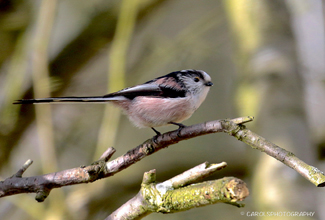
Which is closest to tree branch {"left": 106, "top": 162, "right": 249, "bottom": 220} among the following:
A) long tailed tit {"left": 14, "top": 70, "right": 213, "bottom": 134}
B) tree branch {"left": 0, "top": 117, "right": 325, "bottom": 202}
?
tree branch {"left": 0, "top": 117, "right": 325, "bottom": 202}

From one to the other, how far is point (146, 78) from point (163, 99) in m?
1.79

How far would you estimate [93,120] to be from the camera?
389 cm

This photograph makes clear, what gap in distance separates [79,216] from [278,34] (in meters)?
3.00

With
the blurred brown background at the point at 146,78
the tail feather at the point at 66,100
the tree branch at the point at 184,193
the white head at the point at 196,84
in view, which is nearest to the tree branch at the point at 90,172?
the tree branch at the point at 184,193

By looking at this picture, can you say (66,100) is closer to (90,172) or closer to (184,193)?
(90,172)

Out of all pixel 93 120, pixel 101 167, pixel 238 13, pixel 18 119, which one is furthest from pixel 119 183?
pixel 238 13

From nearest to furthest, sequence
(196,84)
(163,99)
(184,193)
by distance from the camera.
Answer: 1. (184,193)
2. (163,99)
3. (196,84)

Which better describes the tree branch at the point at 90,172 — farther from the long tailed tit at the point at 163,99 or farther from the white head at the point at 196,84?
the white head at the point at 196,84

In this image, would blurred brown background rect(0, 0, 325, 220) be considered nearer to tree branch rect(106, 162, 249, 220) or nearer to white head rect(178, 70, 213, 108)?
white head rect(178, 70, 213, 108)

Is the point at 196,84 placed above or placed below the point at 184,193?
above

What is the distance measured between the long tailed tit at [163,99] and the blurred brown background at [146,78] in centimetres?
109

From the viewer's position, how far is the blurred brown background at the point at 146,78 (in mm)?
2949

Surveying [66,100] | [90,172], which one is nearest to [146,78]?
[66,100]

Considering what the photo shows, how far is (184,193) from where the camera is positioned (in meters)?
1.28
